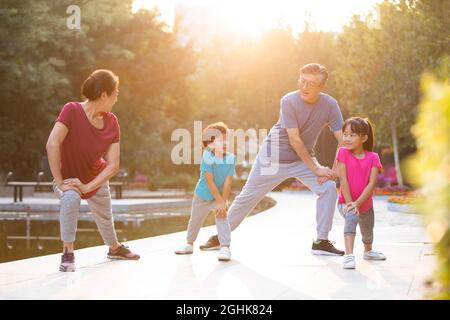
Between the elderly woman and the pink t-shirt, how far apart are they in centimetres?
204

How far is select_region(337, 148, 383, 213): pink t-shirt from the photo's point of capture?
726 centimetres

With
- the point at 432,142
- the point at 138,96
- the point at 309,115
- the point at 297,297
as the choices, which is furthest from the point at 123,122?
the point at 432,142

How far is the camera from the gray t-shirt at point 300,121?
7703 millimetres

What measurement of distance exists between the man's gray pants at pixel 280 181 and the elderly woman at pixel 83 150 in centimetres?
153

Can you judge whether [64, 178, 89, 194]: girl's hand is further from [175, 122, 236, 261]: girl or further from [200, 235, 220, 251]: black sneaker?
[200, 235, 220, 251]: black sneaker

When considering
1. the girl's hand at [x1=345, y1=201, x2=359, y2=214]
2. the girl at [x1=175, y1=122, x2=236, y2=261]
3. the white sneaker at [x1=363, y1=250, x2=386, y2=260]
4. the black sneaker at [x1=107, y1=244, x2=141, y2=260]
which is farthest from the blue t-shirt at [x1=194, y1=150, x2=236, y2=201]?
the white sneaker at [x1=363, y1=250, x2=386, y2=260]

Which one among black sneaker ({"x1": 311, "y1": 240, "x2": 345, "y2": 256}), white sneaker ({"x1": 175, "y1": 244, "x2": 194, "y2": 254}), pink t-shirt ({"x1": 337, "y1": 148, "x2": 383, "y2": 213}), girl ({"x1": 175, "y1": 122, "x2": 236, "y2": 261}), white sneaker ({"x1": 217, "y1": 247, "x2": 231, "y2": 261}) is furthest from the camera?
white sneaker ({"x1": 175, "y1": 244, "x2": 194, "y2": 254})

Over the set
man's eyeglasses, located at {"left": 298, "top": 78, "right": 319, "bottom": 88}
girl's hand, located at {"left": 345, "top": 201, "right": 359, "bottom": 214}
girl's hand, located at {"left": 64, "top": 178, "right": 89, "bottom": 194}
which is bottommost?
girl's hand, located at {"left": 345, "top": 201, "right": 359, "bottom": 214}

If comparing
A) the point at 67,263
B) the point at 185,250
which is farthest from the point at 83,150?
the point at 185,250

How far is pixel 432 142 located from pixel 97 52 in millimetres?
31544

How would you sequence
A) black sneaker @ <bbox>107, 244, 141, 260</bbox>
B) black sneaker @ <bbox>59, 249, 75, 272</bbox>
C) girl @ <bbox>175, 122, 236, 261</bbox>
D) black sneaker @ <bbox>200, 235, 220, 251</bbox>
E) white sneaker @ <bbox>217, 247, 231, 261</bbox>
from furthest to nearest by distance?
black sneaker @ <bbox>200, 235, 220, 251</bbox> → girl @ <bbox>175, 122, 236, 261</bbox> → black sneaker @ <bbox>107, 244, 141, 260</bbox> → white sneaker @ <bbox>217, 247, 231, 261</bbox> → black sneaker @ <bbox>59, 249, 75, 272</bbox>

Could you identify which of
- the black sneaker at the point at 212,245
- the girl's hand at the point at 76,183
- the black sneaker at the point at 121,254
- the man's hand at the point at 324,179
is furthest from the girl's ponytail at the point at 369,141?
the girl's hand at the point at 76,183

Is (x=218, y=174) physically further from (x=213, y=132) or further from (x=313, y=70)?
(x=313, y=70)
